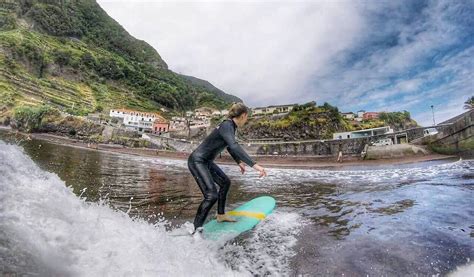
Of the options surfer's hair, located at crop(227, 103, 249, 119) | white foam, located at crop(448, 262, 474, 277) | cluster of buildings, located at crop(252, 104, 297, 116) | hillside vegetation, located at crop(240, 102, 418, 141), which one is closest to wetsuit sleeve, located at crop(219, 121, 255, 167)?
surfer's hair, located at crop(227, 103, 249, 119)

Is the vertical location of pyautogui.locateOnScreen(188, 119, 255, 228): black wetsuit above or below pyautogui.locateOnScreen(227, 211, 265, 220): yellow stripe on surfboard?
above


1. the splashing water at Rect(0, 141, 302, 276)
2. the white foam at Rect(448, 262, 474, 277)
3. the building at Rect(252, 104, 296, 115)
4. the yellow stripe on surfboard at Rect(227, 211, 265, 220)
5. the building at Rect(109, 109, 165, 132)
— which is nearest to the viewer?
the splashing water at Rect(0, 141, 302, 276)

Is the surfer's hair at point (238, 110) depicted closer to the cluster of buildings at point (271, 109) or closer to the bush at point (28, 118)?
the bush at point (28, 118)

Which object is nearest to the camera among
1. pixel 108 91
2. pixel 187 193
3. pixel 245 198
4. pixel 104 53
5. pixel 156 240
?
pixel 156 240

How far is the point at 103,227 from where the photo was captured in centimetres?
345

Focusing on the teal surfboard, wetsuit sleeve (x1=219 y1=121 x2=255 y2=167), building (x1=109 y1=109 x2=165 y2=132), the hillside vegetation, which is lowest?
the teal surfboard

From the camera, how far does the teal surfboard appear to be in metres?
4.95

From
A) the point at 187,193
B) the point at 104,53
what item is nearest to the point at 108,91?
the point at 104,53

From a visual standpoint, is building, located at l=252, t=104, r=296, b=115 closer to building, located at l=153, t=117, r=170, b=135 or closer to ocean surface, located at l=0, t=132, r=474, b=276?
building, located at l=153, t=117, r=170, b=135

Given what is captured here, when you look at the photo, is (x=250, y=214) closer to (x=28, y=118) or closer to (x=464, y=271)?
(x=464, y=271)

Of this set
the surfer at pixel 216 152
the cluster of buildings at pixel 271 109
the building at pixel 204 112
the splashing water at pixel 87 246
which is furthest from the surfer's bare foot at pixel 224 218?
the building at pixel 204 112

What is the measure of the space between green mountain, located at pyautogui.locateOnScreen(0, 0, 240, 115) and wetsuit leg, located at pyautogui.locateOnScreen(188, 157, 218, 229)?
83.8 meters

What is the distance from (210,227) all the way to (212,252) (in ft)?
3.48

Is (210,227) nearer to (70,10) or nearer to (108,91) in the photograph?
(108,91)
